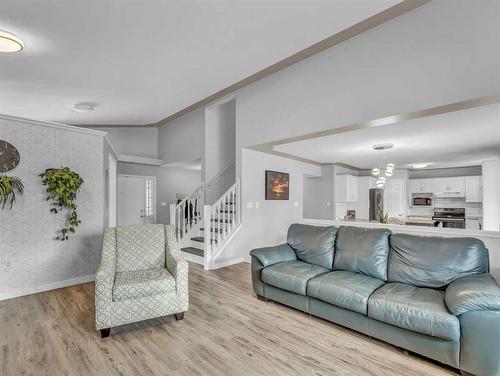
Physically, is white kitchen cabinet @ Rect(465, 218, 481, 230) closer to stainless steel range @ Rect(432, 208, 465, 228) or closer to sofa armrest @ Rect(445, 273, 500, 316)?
stainless steel range @ Rect(432, 208, 465, 228)

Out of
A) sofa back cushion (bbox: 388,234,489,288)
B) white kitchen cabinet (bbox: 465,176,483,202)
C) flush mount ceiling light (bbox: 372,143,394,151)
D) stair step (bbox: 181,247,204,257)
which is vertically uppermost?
flush mount ceiling light (bbox: 372,143,394,151)

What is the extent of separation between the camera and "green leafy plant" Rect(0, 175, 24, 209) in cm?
321

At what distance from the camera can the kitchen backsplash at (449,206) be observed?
767 cm

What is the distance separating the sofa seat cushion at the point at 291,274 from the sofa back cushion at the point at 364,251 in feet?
0.87

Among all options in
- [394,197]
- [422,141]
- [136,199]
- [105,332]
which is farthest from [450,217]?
[136,199]

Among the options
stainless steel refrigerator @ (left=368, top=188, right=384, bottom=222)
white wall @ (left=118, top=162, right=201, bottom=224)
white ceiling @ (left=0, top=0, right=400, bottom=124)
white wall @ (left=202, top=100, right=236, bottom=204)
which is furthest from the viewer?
stainless steel refrigerator @ (left=368, top=188, right=384, bottom=222)

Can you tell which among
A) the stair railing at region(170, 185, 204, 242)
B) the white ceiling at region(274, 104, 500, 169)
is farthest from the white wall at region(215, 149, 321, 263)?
the stair railing at region(170, 185, 204, 242)

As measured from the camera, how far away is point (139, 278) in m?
2.73

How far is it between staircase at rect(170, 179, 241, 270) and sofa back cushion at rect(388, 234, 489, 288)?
2.94 metres

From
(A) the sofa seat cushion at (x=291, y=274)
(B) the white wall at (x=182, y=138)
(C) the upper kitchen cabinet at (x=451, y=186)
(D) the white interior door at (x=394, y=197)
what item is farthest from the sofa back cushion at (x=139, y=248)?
(C) the upper kitchen cabinet at (x=451, y=186)

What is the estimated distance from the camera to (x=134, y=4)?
2449mm

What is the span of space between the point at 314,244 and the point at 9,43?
403 centimetres

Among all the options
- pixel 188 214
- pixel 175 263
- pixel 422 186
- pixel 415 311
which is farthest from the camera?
pixel 422 186

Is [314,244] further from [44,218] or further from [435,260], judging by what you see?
[44,218]
